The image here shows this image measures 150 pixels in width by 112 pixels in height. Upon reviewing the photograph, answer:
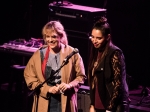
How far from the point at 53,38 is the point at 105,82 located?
3.29ft

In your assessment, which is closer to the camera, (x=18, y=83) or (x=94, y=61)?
(x=94, y=61)

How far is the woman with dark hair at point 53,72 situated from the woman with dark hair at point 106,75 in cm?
60

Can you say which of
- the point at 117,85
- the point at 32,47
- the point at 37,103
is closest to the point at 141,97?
the point at 32,47

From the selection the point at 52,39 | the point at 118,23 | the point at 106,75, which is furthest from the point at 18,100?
the point at 106,75

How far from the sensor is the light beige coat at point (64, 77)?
550 cm

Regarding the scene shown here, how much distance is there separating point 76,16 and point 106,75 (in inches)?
115

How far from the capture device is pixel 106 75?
479cm

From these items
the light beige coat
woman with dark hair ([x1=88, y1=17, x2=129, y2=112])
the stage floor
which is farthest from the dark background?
woman with dark hair ([x1=88, y1=17, x2=129, y2=112])

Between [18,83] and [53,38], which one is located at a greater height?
[53,38]

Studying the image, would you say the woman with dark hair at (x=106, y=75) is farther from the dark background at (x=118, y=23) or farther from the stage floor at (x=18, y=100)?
the dark background at (x=118, y=23)

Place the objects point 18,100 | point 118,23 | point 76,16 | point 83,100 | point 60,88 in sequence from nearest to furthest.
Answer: point 60,88 → point 83,100 → point 76,16 → point 18,100 → point 118,23

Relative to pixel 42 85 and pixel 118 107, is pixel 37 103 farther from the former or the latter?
pixel 118 107

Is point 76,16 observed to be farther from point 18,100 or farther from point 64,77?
point 64,77

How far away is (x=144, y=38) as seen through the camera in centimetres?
867
